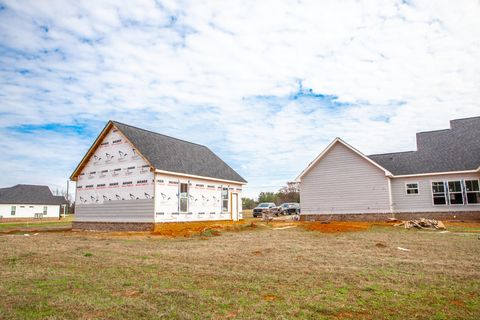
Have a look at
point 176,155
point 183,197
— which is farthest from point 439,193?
point 176,155

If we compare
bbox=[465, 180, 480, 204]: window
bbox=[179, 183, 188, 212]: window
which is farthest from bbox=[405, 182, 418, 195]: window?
bbox=[179, 183, 188, 212]: window

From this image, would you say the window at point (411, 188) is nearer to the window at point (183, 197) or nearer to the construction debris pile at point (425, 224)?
the construction debris pile at point (425, 224)

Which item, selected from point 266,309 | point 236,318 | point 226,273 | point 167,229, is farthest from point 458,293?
point 167,229

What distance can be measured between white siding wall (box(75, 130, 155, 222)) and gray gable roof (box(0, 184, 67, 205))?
3947cm

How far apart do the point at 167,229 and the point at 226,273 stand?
14.2 meters

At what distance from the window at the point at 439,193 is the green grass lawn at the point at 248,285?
604 inches

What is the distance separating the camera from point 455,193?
2416 cm

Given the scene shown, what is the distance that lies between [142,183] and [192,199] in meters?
3.91

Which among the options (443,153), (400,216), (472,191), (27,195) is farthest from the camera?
(27,195)

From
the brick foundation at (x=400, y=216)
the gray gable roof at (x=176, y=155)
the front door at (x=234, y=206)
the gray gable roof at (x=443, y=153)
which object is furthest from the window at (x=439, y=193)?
the front door at (x=234, y=206)

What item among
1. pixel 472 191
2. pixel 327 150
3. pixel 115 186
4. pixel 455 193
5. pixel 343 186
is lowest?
pixel 455 193

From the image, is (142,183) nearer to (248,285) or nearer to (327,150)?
(327,150)

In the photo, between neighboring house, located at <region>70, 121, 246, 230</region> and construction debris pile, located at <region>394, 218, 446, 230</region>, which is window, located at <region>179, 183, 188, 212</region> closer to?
neighboring house, located at <region>70, 121, 246, 230</region>

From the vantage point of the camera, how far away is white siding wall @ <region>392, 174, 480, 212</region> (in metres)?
24.1
